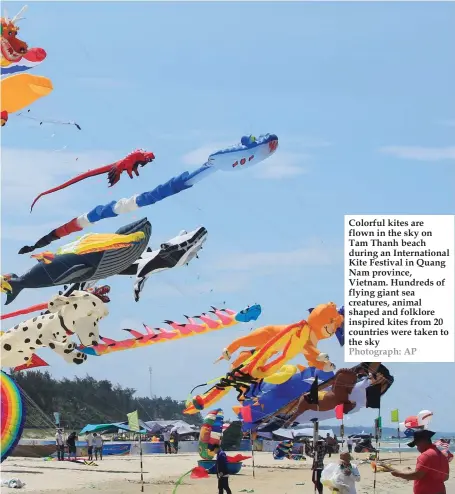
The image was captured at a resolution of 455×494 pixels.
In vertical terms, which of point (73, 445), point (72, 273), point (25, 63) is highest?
point (25, 63)

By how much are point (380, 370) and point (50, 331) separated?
7521 mm

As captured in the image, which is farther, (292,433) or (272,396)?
(292,433)

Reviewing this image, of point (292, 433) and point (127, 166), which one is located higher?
point (127, 166)

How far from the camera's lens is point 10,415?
704 inches

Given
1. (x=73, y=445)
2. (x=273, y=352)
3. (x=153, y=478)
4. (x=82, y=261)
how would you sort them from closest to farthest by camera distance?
(x=273, y=352), (x=82, y=261), (x=153, y=478), (x=73, y=445)

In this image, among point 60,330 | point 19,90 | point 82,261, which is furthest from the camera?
point 82,261

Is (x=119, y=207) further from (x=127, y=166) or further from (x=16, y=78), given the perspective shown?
(x=16, y=78)

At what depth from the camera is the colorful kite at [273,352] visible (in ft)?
78.0

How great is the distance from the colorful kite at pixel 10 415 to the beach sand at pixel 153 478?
4173 mm

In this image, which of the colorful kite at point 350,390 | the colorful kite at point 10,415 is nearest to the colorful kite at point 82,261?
the colorful kite at point 350,390

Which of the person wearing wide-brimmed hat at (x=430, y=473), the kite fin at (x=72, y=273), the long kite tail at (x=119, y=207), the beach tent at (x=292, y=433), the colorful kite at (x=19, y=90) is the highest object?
the colorful kite at (x=19, y=90)

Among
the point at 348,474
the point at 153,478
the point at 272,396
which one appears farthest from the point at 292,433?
the point at 348,474

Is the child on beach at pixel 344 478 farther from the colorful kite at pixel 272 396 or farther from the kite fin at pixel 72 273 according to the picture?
the kite fin at pixel 72 273

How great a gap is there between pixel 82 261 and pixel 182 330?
3731 millimetres
